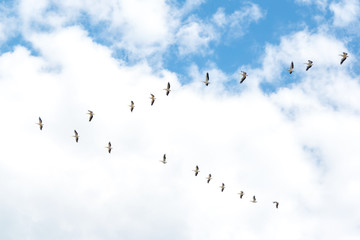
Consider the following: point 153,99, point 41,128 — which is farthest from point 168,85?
point 41,128

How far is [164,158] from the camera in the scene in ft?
349

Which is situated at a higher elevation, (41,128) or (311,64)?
(311,64)

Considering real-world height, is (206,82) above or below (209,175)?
above

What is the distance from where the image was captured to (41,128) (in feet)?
330

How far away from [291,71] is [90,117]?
37.8 meters

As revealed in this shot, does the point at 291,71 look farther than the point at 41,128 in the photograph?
No

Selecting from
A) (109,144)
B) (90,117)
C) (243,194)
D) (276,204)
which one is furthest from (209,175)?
(90,117)

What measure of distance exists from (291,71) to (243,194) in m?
29.8

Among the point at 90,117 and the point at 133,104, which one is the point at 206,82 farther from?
the point at 90,117

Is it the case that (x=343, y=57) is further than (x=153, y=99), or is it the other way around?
(x=153, y=99)

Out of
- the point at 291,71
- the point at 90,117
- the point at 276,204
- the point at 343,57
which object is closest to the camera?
the point at 343,57

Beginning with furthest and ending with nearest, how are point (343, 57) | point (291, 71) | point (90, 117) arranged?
1. point (90, 117)
2. point (291, 71)
3. point (343, 57)

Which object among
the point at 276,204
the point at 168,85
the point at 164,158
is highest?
the point at 168,85

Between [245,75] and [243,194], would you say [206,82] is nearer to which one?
[245,75]
